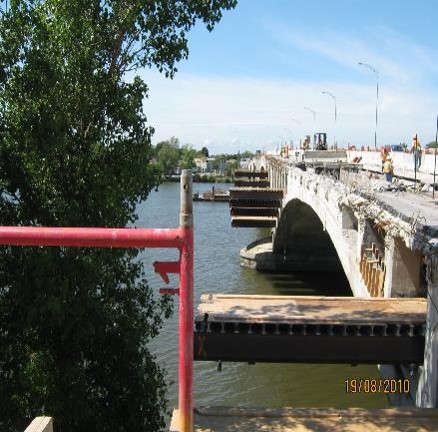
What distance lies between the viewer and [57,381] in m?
8.91

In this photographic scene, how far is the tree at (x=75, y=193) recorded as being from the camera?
8695 mm

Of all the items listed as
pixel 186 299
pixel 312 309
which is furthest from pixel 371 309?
pixel 186 299

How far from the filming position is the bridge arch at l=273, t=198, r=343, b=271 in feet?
130

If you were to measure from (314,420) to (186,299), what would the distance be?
12.1 ft

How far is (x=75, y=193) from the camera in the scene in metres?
9.38

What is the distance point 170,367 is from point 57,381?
11201mm

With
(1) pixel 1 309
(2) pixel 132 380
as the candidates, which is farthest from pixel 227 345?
(1) pixel 1 309

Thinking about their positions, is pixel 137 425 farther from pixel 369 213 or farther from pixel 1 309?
pixel 369 213

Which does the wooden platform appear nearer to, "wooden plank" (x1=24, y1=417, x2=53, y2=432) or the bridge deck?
"wooden plank" (x1=24, y1=417, x2=53, y2=432)

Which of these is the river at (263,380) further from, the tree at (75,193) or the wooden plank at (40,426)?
the wooden plank at (40,426)

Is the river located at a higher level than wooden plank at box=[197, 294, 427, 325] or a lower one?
lower

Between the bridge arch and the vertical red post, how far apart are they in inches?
1372

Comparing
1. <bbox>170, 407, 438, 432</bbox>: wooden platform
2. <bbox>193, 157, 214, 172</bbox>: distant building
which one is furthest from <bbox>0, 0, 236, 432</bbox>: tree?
<bbox>193, 157, 214, 172</bbox>: distant building
